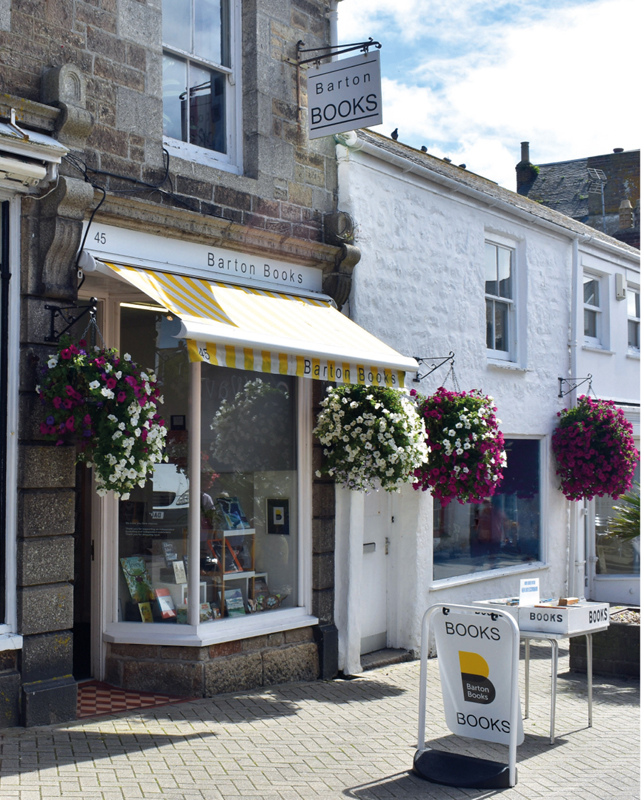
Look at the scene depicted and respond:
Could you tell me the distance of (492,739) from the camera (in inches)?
225

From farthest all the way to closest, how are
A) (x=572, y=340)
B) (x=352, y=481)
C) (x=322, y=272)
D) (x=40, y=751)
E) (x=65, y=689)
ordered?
(x=572, y=340)
(x=322, y=272)
(x=352, y=481)
(x=65, y=689)
(x=40, y=751)

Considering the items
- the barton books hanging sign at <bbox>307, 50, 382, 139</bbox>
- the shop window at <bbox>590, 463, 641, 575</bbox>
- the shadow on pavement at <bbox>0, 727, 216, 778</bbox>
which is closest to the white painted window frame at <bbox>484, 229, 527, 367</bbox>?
the shop window at <bbox>590, 463, 641, 575</bbox>

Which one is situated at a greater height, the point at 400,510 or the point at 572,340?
the point at 572,340

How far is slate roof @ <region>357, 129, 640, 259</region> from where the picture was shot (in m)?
10.3

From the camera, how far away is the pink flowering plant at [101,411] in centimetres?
597

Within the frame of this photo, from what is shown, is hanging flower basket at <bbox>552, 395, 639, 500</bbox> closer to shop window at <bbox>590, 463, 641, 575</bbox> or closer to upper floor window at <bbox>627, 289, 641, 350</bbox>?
shop window at <bbox>590, 463, 641, 575</bbox>

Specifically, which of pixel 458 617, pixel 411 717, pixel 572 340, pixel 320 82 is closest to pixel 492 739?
pixel 458 617

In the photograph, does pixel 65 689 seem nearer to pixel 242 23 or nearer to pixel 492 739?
pixel 492 739

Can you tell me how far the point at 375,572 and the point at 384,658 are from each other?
91cm

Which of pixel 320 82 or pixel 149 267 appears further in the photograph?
pixel 320 82

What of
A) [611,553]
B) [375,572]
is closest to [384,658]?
[375,572]

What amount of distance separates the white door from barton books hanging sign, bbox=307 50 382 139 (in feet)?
12.4

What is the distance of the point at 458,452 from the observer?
9.03 metres

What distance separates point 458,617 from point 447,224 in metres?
5.78
